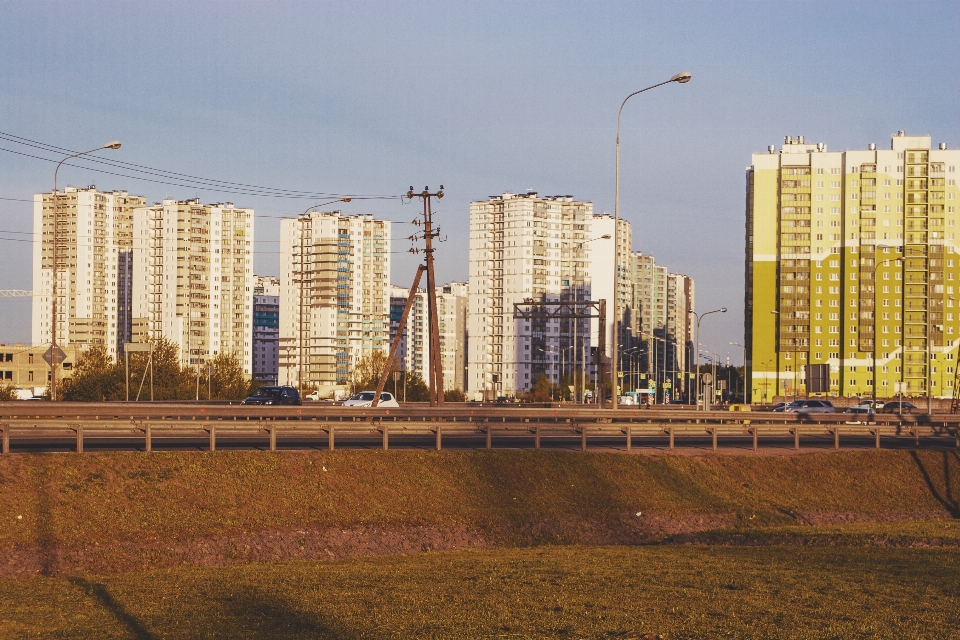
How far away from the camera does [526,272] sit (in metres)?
153

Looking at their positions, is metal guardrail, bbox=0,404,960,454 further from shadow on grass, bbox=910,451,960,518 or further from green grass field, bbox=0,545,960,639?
green grass field, bbox=0,545,960,639

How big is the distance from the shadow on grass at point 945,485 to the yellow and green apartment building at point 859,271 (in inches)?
3921

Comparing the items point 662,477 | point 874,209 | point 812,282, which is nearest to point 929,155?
point 874,209

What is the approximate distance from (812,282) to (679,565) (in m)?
126

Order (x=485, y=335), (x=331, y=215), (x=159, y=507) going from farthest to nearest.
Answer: (x=331, y=215)
(x=485, y=335)
(x=159, y=507)

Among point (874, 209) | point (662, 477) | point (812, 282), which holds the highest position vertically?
point (874, 209)

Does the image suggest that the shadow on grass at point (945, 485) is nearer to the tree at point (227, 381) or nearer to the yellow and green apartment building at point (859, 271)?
the tree at point (227, 381)

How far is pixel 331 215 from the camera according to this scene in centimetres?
17175

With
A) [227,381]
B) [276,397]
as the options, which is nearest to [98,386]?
[227,381]

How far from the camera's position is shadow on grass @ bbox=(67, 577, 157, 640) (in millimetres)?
12276

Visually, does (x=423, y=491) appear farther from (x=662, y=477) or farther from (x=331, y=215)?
(x=331, y=215)

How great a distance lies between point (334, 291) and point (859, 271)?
82.1 metres

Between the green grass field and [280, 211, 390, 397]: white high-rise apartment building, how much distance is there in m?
151

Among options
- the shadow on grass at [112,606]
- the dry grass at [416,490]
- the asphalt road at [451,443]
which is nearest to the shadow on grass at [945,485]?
the dry grass at [416,490]
